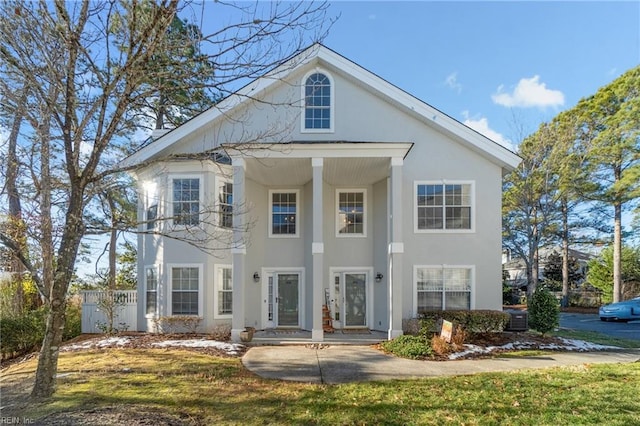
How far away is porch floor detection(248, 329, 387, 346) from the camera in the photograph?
35.2ft

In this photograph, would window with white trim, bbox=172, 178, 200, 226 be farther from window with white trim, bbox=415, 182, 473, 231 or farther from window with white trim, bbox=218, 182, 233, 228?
window with white trim, bbox=415, 182, 473, 231

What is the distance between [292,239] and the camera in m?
13.6

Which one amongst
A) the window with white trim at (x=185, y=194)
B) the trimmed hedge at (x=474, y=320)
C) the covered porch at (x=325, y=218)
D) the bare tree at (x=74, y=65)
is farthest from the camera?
the window with white trim at (x=185, y=194)

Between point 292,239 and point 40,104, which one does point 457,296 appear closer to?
point 292,239

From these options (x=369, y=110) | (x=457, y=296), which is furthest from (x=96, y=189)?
(x=457, y=296)

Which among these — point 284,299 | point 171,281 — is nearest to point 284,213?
point 284,299

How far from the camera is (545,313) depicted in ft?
37.7

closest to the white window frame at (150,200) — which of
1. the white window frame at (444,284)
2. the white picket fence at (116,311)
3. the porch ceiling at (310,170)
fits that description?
the white picket fence at (116,311)

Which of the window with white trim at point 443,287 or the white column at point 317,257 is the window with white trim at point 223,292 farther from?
the window with white trim at point 443,287

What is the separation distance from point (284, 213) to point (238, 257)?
131 inches

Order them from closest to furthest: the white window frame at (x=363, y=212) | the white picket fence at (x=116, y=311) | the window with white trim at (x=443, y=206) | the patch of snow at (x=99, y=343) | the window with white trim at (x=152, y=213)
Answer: the patch of snow at (x=99, y=343) < the window with white trim at (x=443, y=206) < the window with white trim at (x=152, y=213) < the white picket fence at (x=116, y=311) < the white window frame at (x=363, y=212)

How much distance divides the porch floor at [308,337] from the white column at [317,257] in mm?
425

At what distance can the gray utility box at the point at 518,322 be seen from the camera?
12.2 metres

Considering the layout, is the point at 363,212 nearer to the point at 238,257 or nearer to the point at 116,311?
the point at 238,257
